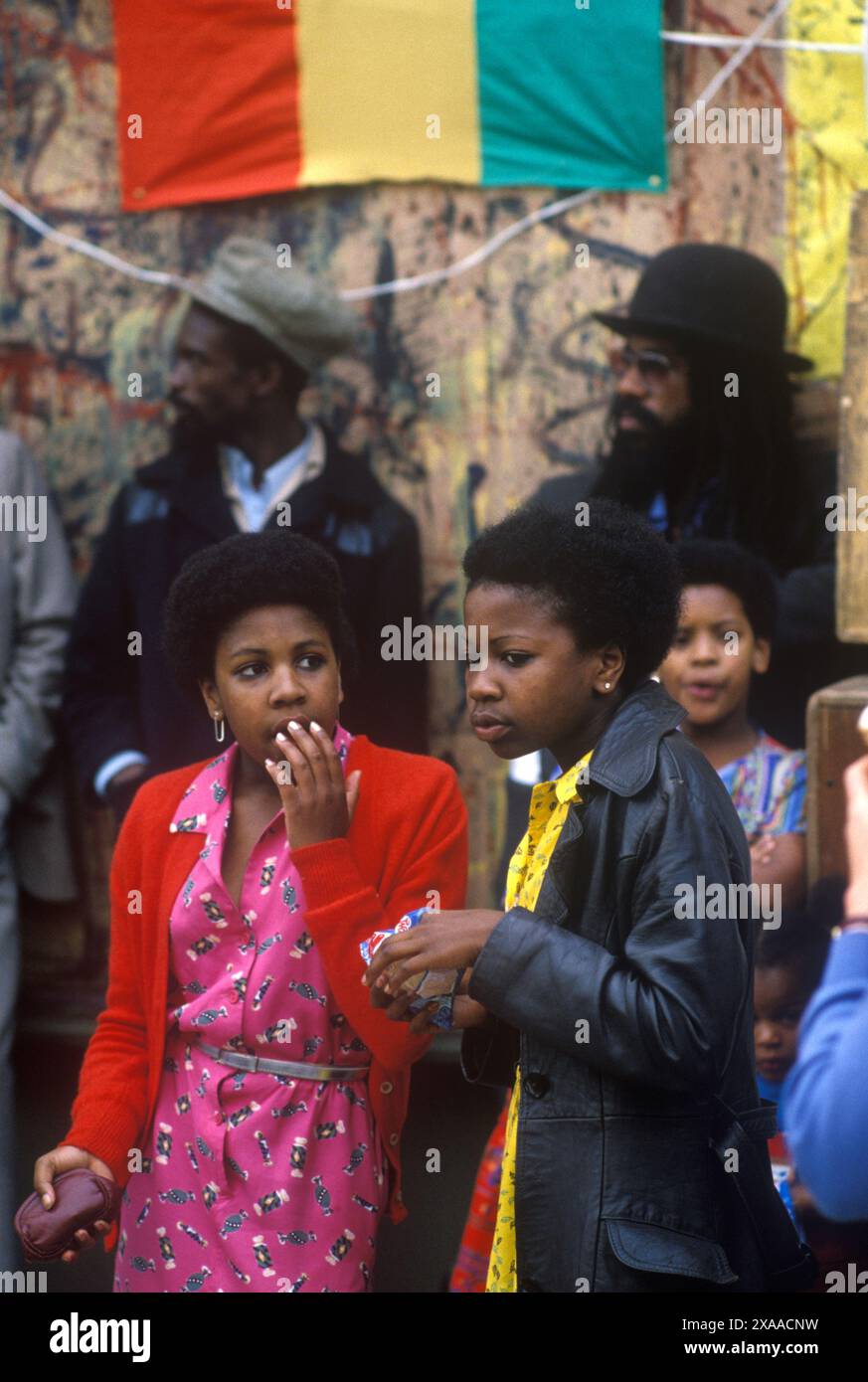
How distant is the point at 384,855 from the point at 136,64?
2861 mm

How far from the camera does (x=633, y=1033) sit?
7.26 ft

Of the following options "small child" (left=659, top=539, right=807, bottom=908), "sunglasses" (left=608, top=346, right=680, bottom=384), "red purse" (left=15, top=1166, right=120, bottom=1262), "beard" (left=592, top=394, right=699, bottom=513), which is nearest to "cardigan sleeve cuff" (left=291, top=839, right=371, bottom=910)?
"red purse" (left=15, top=1166, right=120, bottom=1262)

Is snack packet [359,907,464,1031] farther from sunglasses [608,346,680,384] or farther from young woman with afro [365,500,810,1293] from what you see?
sunglasses [608,346,680,384]

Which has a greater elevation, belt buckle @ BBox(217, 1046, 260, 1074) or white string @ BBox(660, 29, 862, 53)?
white string @ BBox(660, 29, 862, 53)

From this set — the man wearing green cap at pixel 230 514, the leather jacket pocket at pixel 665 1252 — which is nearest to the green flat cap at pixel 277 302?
the man wearing green cap at pixel 230 514

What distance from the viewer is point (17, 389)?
483 centimetres

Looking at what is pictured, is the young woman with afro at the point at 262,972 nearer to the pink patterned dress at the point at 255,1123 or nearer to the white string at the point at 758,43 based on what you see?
the pink patterned dress at the point at 255,1123

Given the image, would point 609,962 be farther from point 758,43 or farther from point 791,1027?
point 758,43

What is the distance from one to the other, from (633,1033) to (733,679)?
52.2 inches

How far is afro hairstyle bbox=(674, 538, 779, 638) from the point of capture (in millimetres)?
3443

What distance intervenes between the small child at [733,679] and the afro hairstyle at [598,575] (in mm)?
809

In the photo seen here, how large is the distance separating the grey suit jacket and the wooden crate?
219 centimetres
